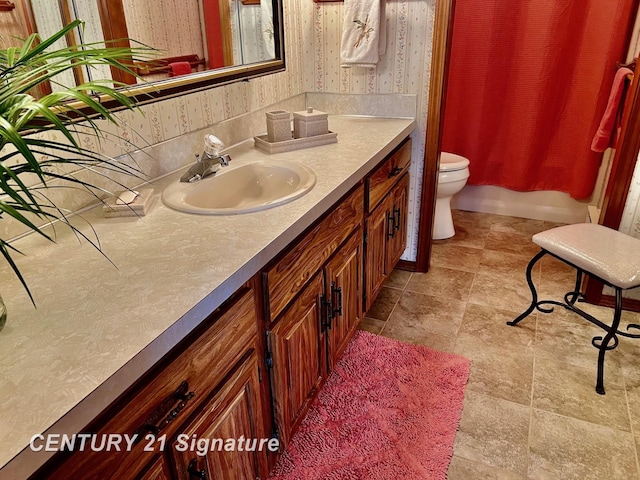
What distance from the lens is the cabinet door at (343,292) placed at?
1.62 meters

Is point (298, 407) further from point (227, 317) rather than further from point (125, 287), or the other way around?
point (125, 287)

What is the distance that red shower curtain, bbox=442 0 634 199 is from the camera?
9.34 ft

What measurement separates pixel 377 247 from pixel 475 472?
927 mm

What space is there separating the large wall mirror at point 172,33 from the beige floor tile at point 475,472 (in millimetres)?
1483

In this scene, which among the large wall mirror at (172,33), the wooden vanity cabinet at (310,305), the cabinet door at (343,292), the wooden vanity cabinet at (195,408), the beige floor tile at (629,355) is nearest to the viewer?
the wooden vanity cabinet at (195,408)

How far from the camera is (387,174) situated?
2.05 metres

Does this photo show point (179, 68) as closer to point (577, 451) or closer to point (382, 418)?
point (382, 418)

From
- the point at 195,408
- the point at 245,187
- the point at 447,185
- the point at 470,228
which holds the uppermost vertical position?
the point at 245,187

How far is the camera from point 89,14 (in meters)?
1.27

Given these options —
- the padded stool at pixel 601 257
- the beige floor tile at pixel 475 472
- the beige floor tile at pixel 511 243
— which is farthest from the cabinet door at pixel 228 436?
the beige floor tile at pixel 511 243

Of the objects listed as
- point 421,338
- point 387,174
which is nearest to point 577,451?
point 421,338

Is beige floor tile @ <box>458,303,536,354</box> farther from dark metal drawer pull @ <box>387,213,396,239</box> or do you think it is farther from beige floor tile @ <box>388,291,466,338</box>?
dark metal drawer pull @ <box>387,213,396,239</box>

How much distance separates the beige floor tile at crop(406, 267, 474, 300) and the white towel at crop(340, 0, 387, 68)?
45.5 inches

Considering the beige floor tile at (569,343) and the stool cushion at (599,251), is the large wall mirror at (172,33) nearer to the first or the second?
the stool cushion at (599,251)
